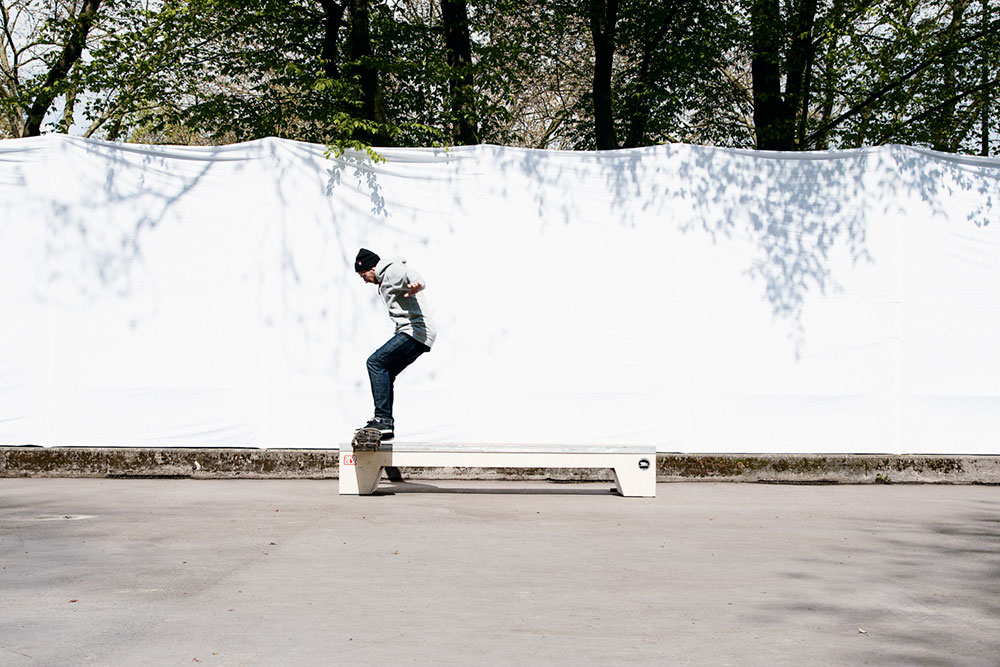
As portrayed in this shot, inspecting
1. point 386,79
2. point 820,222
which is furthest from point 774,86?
point 820,222

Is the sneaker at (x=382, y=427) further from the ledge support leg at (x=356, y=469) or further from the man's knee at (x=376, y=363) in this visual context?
the man's knee at (x=376, y=363)

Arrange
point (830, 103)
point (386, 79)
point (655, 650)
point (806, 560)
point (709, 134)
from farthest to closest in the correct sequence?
point (709, 134) < point (386, 79) < point (830, 103) < point (806, 560) < point (655, 650)

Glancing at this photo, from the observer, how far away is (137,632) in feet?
14.2

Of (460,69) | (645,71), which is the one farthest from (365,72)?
(645,71)

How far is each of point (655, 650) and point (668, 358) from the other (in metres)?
5.96

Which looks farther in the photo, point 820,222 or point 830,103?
point 830,103

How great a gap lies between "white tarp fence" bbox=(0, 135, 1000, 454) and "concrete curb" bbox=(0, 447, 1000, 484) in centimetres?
20

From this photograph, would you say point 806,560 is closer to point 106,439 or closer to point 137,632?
point 137,632

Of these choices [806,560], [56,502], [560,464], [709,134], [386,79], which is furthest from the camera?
Answer: [709,134]

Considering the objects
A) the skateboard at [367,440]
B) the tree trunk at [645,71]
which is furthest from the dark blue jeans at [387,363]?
the tree trunk at [645,71]

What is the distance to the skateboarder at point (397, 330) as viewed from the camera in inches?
347

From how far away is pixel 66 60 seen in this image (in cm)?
1912

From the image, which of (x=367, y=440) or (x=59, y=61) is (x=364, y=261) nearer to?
(x=367, y=440)

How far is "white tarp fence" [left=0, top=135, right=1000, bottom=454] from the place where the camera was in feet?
32.6
